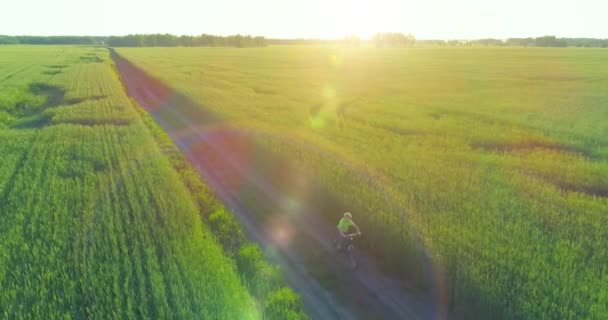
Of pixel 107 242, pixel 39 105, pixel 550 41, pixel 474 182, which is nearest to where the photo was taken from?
pixel 107 242

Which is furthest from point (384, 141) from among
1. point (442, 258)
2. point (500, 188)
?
point (442, 258)

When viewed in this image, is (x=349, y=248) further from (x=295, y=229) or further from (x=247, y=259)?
(x=247, y=259)

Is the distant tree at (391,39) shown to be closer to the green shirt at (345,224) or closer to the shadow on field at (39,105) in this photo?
the shadow on field at (39,105)

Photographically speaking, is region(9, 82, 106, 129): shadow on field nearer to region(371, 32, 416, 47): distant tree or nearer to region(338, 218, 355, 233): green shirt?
region(338, 218, 355, 233): green shirt

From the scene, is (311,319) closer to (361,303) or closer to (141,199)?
(361,303)

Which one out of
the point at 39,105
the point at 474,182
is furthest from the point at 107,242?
the point at 39,105
